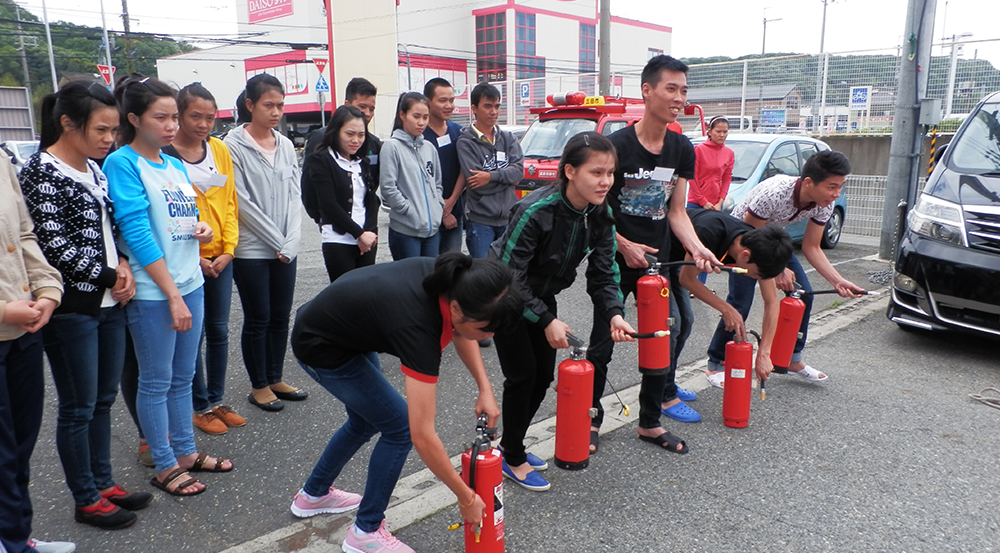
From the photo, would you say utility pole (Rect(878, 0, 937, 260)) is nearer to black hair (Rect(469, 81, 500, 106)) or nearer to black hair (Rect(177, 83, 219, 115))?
black hair (Rect(469, 81, 500, 106))

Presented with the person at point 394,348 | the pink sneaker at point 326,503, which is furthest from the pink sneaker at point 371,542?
the pink sneaker at point 326,503

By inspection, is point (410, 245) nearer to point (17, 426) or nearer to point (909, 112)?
point (17, 426)

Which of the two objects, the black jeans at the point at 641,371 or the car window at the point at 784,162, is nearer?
the black jeans at the point at 641,371

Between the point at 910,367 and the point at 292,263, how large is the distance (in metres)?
4.50

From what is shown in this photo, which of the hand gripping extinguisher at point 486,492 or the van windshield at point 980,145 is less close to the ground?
the van windshield at point 980,145

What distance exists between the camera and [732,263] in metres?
4.36

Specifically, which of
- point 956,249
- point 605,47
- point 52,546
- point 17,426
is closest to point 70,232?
point 17,426

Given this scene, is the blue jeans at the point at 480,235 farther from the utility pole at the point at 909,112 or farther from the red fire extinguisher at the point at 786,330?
the utility pole at the point at 909,112

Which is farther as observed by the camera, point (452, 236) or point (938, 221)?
point (452, 236)

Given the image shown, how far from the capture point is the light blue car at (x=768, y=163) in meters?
8.77

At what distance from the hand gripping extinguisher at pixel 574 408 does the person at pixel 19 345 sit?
206cm

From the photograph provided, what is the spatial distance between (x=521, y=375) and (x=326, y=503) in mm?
1038

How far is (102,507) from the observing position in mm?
2875

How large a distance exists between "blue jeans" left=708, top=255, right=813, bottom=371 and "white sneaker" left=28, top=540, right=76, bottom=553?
12.3ft
